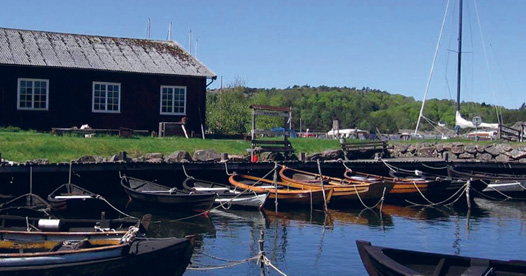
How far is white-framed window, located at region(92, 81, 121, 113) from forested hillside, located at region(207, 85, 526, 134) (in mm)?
23239

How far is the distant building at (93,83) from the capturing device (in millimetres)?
36312

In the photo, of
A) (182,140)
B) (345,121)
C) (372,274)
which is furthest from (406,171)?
(345,121)

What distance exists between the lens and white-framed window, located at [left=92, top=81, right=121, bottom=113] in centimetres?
3803

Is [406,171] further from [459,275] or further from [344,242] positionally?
[459,275]

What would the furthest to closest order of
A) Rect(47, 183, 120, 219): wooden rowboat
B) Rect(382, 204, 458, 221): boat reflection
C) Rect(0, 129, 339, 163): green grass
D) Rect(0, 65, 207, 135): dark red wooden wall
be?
Rect(0, 65, 207, 135): dark red wooden wall
Rect(0, 129, 339, 163): green grass
Rect(382, 204, 458, 221): boat reflection
Rect(47, 183, 120, 219): wooden rowboat

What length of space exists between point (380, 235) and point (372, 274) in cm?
851

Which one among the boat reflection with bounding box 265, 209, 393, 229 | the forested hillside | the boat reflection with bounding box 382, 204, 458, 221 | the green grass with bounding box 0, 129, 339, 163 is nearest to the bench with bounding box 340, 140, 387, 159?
the green grass with bounding box 0, 129, 339, 163

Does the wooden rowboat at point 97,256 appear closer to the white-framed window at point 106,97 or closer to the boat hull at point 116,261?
the boat hull at point 116,261

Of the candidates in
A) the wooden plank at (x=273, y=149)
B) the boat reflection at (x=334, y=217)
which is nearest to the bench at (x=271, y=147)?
the wooden plank at (x=273, y=149)

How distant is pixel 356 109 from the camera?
362 feet

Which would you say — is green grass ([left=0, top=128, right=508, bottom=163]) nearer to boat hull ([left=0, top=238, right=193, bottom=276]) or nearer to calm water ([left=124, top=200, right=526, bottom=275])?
calm water ([left=124, top=200, right=526, bottom=275])

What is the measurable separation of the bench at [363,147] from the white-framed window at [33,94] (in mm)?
15348

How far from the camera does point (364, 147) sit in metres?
39.2

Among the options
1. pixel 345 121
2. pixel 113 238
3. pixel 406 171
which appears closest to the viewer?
pixel 113 238
